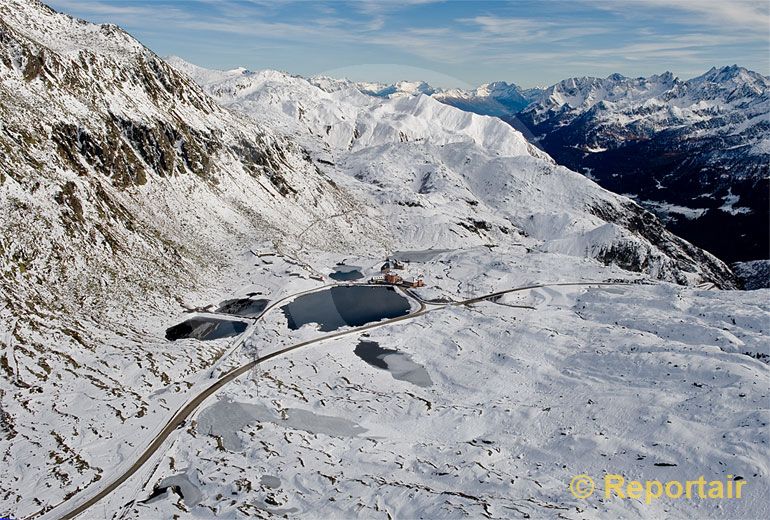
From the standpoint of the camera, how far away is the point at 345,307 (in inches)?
3866

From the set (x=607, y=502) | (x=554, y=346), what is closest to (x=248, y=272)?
(x=554, y=346)

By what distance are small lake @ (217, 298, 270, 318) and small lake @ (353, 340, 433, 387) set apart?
22914 millimetres

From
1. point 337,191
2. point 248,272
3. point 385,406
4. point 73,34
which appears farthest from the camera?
point 337,191

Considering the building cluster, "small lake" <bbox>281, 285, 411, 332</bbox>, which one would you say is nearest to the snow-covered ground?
"small lake" <bbox>281, 285, 411, 332</bbox>

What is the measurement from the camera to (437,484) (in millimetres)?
46188

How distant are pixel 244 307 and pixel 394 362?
34149 mm

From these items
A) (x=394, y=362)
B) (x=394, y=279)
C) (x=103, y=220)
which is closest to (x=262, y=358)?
(x=394, y=362)

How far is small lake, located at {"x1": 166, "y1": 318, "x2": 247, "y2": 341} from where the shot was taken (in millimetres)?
79050

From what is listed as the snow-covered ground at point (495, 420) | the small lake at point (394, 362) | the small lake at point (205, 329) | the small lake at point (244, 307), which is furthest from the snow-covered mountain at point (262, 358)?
the small lake at point (205, 329)

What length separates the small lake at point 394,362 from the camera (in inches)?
2815

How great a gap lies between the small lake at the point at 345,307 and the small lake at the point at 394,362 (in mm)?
8867

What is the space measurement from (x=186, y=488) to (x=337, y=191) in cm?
14705

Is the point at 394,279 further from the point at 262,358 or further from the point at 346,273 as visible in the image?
the point at 262,358

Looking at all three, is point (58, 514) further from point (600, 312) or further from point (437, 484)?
point (600, 312)
